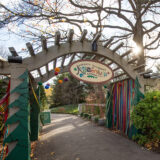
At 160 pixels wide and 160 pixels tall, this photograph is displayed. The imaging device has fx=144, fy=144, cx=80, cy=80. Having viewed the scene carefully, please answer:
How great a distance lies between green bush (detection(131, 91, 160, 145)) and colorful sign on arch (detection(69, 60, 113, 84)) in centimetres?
148

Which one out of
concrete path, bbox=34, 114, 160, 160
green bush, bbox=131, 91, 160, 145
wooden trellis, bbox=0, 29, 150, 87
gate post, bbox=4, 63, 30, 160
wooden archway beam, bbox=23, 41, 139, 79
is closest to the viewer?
gate post, bbox=4, 63, 30, 160

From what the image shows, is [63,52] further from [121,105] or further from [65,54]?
[121,105]

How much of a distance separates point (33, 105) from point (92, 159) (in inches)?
116

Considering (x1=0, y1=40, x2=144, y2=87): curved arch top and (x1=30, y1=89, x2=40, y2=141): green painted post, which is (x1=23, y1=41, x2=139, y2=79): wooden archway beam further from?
(x1=30, y1=89, x2=40, y2=141): green painted post

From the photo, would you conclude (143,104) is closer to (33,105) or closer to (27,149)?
(27,149)

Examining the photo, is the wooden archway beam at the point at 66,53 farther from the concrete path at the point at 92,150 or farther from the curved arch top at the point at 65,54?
the concrete path at the point at 92,150

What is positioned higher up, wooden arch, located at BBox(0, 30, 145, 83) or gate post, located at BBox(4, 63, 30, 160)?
wooden arch, located at BBox(0, 30, 145, 83)

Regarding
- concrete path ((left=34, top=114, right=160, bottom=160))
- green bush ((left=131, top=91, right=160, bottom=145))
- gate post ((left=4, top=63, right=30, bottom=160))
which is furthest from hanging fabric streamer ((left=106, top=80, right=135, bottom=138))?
gate post ((left=4, top=63, right=30, bottom=160))

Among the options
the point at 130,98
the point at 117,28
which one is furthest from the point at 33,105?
the point at 117,28

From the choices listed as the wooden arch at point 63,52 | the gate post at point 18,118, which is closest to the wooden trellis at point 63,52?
the wooden arch at point 63,52

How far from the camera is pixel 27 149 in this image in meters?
3.09

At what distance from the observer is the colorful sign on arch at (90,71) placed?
4.11 metres

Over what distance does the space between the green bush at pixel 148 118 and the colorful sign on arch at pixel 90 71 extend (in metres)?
1.48

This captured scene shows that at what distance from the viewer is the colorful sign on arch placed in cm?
411
